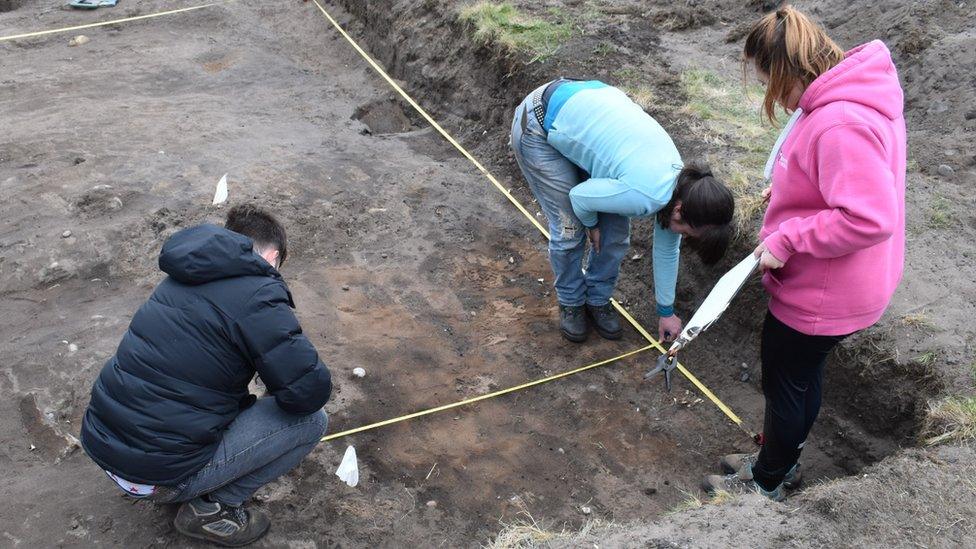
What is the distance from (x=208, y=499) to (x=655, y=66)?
487cm

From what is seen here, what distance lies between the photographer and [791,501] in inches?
114

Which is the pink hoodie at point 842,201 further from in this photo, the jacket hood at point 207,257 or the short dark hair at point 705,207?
the jacket hood at point 207,257

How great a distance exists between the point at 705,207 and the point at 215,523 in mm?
2311

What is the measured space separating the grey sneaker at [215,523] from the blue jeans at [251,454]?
0.04 metres

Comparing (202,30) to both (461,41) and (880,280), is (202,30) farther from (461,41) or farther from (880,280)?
(880,280)

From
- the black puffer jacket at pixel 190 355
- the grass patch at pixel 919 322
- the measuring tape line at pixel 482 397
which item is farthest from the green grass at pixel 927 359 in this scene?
the black puffer jacket at pixel 190 355

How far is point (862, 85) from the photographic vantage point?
2480 mm

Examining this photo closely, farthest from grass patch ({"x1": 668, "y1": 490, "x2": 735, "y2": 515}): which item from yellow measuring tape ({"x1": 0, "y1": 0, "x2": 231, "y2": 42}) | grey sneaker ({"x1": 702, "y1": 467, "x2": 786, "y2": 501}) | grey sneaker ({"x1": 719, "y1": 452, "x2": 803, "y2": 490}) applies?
yellow measuring tape ({"x1": 0, "y1": 0, "x2": 231, "y2": 42})

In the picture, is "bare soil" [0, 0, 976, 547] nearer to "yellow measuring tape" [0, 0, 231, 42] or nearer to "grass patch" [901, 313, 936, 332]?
"grass patch" [901, 313, 936, 332]

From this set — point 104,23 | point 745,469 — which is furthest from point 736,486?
point 104,23

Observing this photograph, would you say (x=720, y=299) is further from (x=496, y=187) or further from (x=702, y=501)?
(x=496, y=187)

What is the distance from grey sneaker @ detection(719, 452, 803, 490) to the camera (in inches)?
137

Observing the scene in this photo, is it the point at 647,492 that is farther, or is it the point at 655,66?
the point at 655,66

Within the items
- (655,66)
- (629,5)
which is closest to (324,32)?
(629,5)
